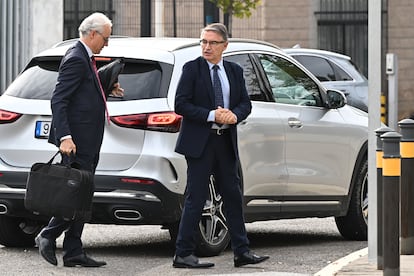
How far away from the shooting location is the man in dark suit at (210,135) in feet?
34.4

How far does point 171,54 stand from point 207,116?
3.77 ft

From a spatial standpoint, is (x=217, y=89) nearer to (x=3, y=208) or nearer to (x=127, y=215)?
(x=127, y=215)

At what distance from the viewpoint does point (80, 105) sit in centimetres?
1046

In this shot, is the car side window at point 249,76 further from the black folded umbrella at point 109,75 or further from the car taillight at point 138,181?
the car taillight at point 138,181

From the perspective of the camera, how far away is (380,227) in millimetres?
9812

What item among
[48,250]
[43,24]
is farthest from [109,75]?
[43,24]

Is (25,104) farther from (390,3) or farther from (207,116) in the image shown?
(390,3)

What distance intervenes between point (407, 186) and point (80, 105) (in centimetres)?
241

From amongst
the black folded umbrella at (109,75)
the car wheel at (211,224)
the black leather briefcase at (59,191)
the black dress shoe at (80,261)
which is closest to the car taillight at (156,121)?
the black folded umbrella at (109,75)

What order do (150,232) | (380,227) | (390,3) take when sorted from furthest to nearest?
1. (390,3)
2. (150,232)
3. (380,227)

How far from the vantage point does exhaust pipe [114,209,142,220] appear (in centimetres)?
1090

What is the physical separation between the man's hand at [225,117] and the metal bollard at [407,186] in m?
1.17

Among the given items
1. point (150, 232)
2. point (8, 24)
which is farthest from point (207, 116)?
point (8, 24)

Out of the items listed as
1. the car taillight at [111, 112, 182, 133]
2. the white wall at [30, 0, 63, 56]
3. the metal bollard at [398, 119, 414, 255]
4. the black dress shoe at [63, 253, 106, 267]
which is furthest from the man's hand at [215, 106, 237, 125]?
the white wall at [30, 0, 63, 56]
